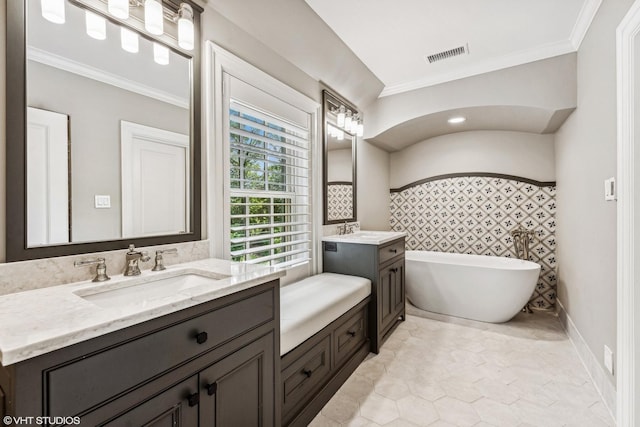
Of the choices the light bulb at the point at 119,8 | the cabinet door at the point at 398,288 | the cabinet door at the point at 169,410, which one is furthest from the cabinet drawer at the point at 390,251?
the light bulb at the point at 119,8

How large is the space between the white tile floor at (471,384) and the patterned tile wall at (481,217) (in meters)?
1.04

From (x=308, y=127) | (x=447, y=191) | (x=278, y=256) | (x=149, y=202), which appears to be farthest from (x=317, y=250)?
(x=447, y=191)

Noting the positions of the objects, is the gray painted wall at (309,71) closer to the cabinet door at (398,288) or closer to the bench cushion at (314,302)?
the bench cushion at (314,302)

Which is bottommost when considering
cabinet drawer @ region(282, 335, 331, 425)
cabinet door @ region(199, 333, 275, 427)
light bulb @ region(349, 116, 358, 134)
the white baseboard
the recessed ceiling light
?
the white baseboard

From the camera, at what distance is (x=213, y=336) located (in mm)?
1009

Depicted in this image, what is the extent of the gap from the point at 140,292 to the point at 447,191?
3754 mm

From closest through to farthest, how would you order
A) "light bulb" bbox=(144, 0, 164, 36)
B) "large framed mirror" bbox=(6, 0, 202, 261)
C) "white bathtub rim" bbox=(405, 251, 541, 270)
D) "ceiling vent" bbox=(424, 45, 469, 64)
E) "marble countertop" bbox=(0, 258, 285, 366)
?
1. "marble countertop" bbox=(0, 258, 285, 366)
2. "large framed mirror" bbox=(6, 0, 202, 261)
3. "light bulb" bbox=(144, 0, 164, 36)
4. "ceiling vent" bbox=(424, 45, 469, 64)
5. "white bathtub rim" bbox=(405, 251, 541, 270)

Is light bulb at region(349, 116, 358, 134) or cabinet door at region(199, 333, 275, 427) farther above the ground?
light bulb at region(349, 116, 358, 134)

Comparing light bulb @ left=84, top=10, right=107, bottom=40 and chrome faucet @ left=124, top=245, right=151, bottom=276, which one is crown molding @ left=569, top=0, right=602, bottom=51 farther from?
chrome faucet @ left=124, top=245, right=151, bottom=276

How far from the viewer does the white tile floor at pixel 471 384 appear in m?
1.65

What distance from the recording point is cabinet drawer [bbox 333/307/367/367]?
1910 mm

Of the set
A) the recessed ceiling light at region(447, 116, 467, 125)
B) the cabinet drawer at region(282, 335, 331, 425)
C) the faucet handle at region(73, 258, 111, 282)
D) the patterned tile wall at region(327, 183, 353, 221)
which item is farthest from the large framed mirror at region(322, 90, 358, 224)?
the faucet handle at region(73, 258, 111, 282)

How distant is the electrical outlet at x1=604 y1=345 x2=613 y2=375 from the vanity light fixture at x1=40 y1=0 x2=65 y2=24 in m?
3.20

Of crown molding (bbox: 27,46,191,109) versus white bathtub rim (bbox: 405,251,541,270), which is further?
white bathtub rim (bbox: 405,251,541,270)
